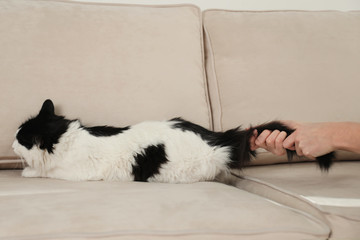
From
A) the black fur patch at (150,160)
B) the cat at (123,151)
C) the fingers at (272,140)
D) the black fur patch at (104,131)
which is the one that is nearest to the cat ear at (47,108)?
the cat at (123,151)

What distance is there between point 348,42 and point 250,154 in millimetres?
814

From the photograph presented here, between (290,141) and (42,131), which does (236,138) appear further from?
(42,131)

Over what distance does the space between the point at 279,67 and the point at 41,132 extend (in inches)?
39.6

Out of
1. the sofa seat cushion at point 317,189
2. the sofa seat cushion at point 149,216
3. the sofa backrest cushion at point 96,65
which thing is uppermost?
the sofa backrest cushion at point 96,65

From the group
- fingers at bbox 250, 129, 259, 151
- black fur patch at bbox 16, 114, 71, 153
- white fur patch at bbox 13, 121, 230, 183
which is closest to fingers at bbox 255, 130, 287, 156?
fingers at bbox 250, 129, 259, 151

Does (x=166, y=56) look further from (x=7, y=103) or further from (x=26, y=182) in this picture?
(x=26, y=182)

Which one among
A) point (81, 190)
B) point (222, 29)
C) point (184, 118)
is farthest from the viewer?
point (222, 29)

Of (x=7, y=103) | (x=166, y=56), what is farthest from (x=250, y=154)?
(x=7, y=103)

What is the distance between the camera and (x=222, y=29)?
1817mm

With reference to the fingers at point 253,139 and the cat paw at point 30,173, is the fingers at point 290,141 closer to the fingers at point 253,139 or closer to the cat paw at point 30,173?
the fingers at point 253,139

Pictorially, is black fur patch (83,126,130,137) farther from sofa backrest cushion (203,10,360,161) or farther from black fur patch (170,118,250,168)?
sofa backrest cushion (203,10,360,161)

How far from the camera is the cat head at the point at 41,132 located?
145 centimetres

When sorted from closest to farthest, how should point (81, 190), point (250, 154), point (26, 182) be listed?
point (81, 190), point (26, 182), point (250, 154)

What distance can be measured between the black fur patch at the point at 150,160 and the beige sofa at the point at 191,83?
0.45 ft
